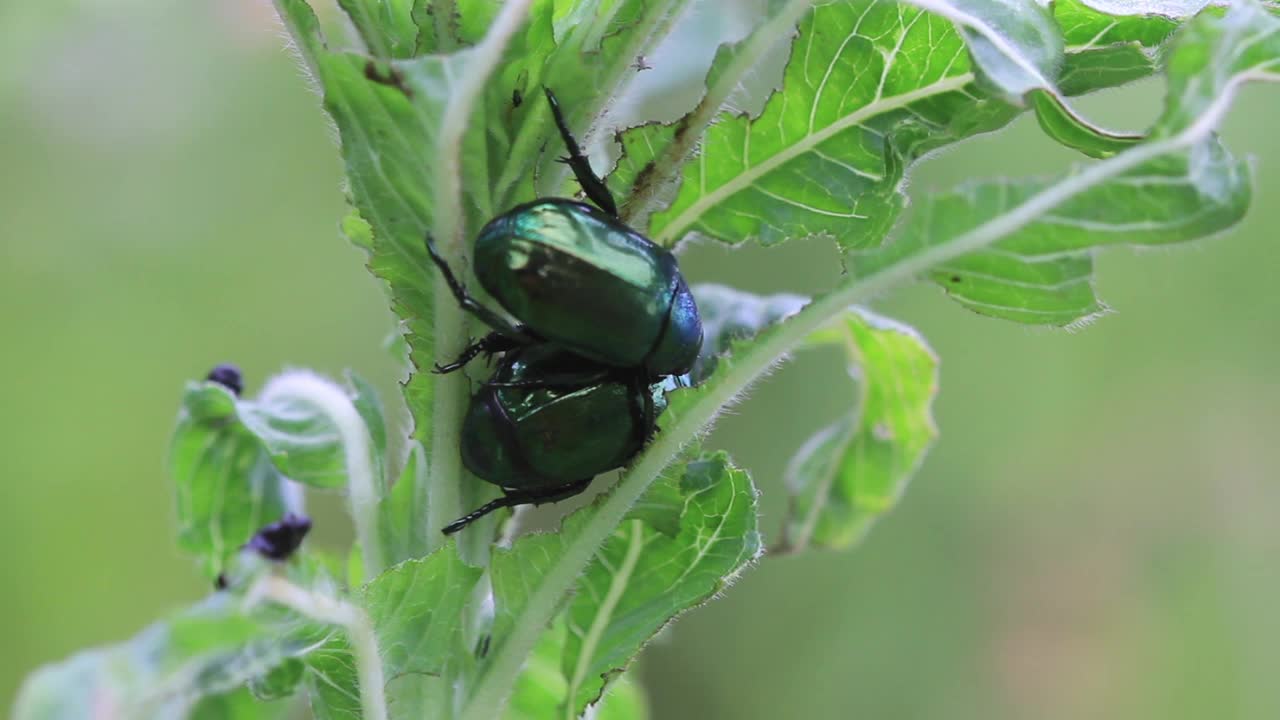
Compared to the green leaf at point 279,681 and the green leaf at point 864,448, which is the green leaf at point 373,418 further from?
the green leaf at point 864,448

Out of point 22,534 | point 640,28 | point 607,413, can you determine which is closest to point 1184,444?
point 607,413

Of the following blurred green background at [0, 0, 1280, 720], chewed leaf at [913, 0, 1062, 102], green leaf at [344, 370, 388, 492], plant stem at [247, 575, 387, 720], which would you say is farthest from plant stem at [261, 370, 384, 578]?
blurred green background at [0, 0, 1280, 720]

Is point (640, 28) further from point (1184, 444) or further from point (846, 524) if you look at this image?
point (1184, 444)

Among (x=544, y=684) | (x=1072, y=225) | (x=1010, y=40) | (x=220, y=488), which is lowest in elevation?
(x=544, y=684)

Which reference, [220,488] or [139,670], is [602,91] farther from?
[220,488]

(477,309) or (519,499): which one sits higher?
(477,309)

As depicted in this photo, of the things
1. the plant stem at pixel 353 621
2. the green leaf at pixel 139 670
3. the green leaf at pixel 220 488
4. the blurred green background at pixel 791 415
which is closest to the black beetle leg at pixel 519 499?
the plant stem at pixel 353 621

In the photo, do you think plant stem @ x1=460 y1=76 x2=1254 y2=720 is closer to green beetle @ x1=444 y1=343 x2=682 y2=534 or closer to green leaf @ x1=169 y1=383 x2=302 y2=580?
green beetle @ x1=444 y1=343 x2=682 y2=534

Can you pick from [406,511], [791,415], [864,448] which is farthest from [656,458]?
[791,415]
